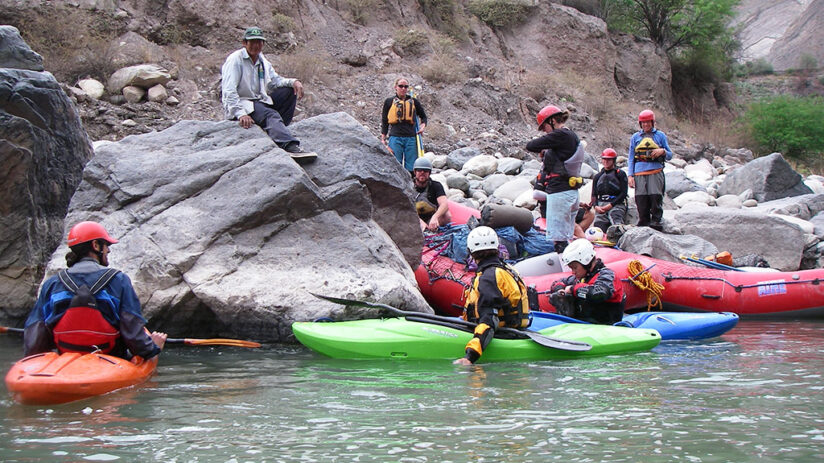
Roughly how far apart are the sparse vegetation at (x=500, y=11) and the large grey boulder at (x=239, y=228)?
17.2 m

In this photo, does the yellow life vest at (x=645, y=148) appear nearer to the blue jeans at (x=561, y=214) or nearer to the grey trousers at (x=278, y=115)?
the blue jeans at (x=561, y=214)

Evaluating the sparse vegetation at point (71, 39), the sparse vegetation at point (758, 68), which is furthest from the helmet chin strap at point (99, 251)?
the sparse vegetation at point (758, 68)

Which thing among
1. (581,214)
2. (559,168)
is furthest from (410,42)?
(559,168)

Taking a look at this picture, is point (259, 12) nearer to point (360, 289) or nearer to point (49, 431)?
point (360, 289)

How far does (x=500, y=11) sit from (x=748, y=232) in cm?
1569

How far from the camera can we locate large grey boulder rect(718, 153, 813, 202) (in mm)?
13227

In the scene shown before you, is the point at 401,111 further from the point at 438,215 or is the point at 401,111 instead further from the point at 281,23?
the point at 281,23

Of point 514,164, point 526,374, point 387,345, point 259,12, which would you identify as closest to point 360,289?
point 387,345

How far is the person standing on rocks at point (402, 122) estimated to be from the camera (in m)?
9.82

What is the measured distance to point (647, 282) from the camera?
7.75 m

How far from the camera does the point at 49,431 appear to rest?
392 centimetres

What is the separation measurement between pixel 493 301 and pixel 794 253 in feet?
18.1

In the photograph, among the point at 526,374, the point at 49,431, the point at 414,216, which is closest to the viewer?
the point at 49,431

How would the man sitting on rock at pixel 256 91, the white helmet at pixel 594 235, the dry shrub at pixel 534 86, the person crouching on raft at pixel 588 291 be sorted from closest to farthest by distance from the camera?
1. the person crouching on raft at pixel 588 291
2. the man sitting on rock at pixel 256 91
3. the white helmet at pixel 594 235
4. the dry shrub at pixel 534 86
